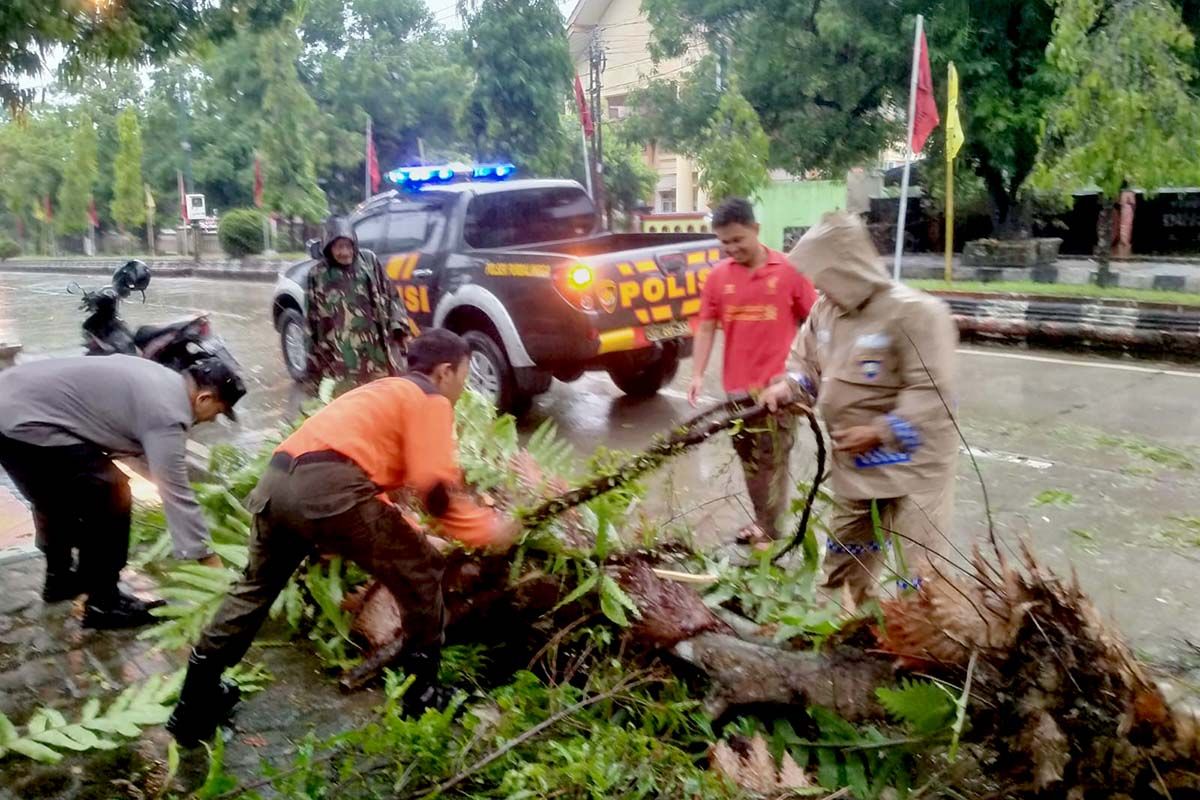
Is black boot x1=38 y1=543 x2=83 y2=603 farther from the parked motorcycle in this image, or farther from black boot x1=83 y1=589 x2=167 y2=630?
the parked motorcycle

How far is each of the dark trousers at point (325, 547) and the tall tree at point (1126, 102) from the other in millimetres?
11276

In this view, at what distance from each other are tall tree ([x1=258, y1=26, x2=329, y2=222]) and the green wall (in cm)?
1447

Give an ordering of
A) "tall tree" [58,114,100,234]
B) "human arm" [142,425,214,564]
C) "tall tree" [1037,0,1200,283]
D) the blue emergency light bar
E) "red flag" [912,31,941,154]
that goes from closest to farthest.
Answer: "human arm" [142,425,214,564]
the blue emergency light bar
"tall tree" [1037,0,1200,283]
"red flag" [912,31,941,154]
"tall tree" [58,114,100,234]

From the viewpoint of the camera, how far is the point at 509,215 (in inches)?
340

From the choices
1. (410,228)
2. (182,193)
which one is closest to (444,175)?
(410,228)

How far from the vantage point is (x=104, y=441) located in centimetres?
381

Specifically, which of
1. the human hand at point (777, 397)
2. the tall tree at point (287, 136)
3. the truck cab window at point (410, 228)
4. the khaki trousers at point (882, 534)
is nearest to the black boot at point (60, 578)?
the human hand at point (777, 397)

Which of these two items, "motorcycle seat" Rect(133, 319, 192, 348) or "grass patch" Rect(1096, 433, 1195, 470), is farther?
"grass patch" Rect(1096, 433, 1195, 470)

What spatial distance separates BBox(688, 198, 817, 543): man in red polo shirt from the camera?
15.0 feet

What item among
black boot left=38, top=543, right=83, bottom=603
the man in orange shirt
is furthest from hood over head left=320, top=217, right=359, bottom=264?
the man in orange shirt

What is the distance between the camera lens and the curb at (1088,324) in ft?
33.5

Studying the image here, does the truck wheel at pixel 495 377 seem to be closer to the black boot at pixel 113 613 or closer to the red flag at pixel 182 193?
the black boot at pixel 113 613

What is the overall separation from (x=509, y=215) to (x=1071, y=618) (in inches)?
272

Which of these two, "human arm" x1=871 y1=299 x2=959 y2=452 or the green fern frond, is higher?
"human arm" x1=871 y1=299 x2=959 y2=452
